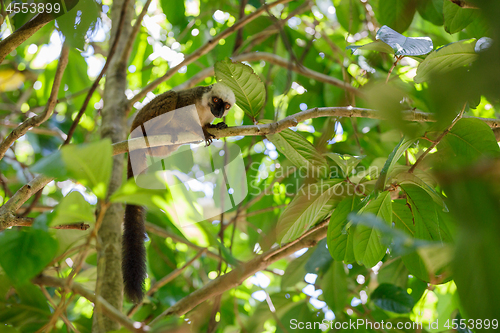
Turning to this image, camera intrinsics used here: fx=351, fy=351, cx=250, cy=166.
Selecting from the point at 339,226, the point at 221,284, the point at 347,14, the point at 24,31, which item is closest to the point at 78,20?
the point at 24,31

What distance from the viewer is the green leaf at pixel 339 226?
1.90 meters

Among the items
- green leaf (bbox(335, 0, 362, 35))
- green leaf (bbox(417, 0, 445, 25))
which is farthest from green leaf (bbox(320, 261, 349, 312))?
green leaf (bbox(335, 0, 362, 35))

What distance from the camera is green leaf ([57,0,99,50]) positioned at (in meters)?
1.79

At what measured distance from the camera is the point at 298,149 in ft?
6.76

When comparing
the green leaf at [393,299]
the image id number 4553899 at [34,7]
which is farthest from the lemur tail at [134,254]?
the green leaf at [393,299]

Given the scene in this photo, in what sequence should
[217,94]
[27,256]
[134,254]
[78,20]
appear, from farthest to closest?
1. [217,94]
2. [134,254]
3. [78,20]
4. [27,256]

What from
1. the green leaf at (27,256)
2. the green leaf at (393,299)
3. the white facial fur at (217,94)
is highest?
the white facial fur at (217,94)

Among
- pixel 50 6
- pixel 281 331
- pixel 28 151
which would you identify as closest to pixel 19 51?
pixel 28 151

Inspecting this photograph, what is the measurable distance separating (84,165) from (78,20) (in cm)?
111

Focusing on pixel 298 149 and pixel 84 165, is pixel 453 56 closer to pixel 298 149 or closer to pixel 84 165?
pixel 298 149

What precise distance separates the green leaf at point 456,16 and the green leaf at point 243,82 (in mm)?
1191

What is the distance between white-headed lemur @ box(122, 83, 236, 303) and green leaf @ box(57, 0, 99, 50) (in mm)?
1218

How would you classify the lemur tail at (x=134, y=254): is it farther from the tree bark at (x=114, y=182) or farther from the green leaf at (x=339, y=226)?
the green leaf at (x=339, y=226)

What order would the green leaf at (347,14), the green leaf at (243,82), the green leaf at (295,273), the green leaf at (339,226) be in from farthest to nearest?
the green leaf at (347,14) < the green leaf at (295,273) < the green leaf at (243,82) < the green leaf at (339,226)
